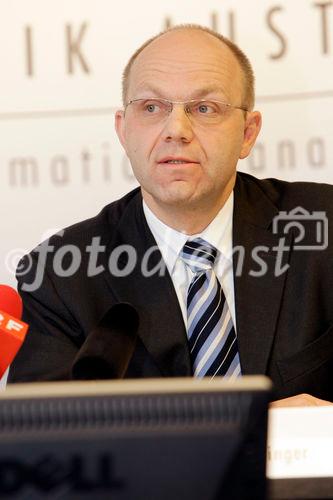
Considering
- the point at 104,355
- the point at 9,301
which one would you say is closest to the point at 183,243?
the point at 9,301

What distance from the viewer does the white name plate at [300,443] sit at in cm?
101

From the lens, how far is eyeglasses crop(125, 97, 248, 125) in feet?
6.60

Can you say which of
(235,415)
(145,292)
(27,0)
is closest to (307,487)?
(235,415)

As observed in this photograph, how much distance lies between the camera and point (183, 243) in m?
2.01

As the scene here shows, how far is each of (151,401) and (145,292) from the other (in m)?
1.26

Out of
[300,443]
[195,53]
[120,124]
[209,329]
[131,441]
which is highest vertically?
[195,53]

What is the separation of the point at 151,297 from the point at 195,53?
0.59 meters

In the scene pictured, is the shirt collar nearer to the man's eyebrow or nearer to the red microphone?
the man's eyebrow

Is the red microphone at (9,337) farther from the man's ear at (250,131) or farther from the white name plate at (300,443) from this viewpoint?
the man's ear at (250,131)

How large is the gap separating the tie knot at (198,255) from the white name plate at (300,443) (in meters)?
0.80

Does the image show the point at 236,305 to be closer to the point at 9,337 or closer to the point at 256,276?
the point at 256,276

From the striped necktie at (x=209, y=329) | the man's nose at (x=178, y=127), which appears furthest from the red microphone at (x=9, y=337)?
the man's nose at (x=178, y=127)

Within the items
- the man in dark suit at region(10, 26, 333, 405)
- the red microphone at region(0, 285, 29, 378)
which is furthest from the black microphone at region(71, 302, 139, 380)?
the man in dark suit at region(10, 26, 333, 405)

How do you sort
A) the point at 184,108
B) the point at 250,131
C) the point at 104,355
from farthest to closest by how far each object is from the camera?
the point at 250,131
the point at 184,108
the point at 104,355
